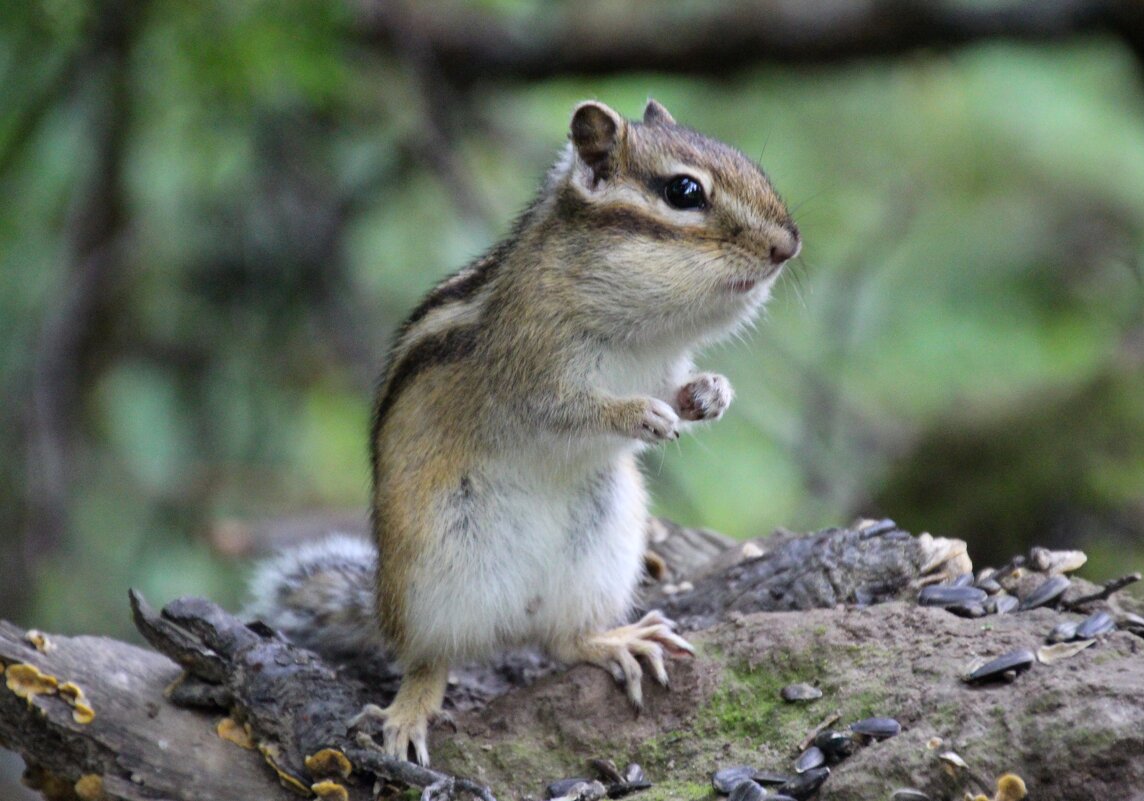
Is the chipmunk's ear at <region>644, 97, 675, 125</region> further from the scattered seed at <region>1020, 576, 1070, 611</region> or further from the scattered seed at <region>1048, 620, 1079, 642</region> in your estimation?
the scattered seed at <region>1048, 620, 1079, 642</region>

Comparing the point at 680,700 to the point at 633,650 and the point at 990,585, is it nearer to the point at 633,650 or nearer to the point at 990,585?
the point at 633,650

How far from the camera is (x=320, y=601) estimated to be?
4.79 m

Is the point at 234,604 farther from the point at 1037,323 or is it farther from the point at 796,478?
the point at 1037,323

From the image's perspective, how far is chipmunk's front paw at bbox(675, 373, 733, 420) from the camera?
4422 mm

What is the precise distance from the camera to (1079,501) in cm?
658

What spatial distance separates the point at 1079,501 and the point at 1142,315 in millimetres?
1840

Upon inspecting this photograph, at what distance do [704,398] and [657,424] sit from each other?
365mm

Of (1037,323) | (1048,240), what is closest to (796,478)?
(1037,323)

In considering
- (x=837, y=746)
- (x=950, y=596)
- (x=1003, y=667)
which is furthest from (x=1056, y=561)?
(x=837, y=746)

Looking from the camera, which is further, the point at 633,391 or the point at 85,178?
the point at 85,178

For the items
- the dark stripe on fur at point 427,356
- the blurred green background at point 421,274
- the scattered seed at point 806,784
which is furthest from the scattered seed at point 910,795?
the blurred green background at point 421,274

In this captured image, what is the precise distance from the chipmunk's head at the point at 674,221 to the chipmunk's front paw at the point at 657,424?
0.90ft

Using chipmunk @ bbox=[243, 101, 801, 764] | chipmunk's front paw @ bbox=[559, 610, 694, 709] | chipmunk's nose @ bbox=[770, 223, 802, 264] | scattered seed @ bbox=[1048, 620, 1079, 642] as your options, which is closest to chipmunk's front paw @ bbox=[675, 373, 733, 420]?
chipmunk @ bbox=[243, 101, 801, 764]

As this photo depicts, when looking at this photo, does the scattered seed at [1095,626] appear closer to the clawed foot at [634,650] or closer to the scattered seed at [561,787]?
the clawed foot at [634,650]
